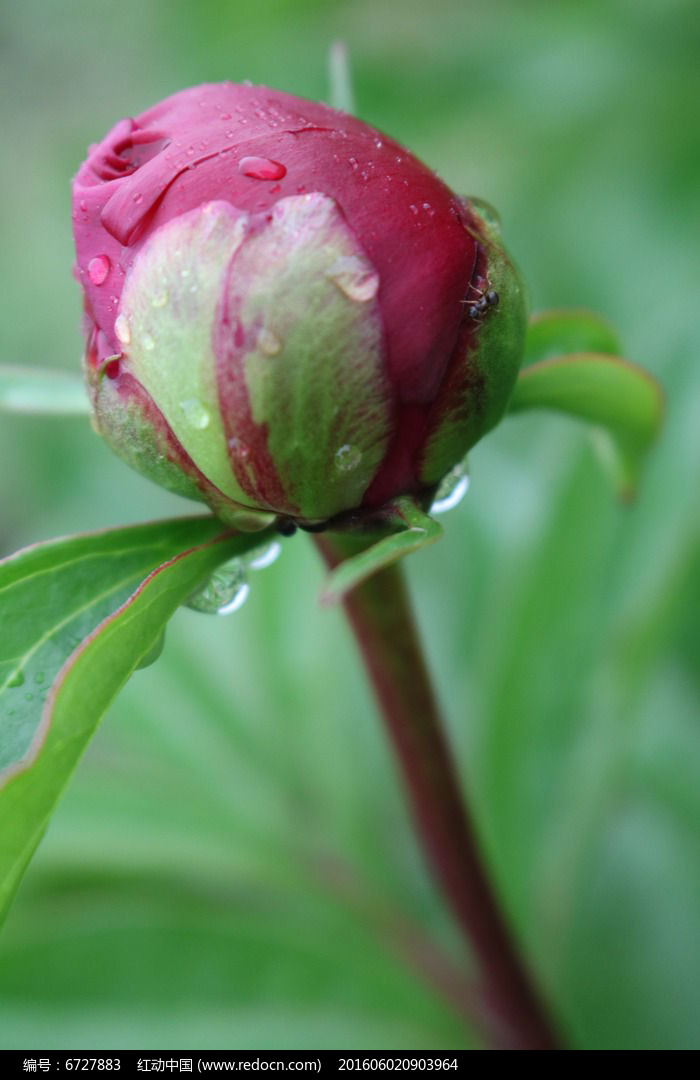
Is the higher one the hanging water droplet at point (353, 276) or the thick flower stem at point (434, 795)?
the hanging water droplet at point (353, 276)

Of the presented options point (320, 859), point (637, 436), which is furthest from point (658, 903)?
point (637, 436)

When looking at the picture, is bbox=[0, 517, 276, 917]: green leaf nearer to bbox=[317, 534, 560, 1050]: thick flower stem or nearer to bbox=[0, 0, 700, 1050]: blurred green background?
bbox=[317, 534, 560, 1050]: thick flower stem

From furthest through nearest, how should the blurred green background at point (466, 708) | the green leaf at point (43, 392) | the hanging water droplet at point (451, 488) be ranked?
the blurred green background at point (466, 708) → the green leaf at point (43, 392) → the hanging water droplet at point (451, 488)

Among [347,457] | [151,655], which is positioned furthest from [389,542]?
[151,655]

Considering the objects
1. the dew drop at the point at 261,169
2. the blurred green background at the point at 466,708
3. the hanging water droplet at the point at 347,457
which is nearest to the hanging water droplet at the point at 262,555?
the hanging water droplet at the point at 347,457

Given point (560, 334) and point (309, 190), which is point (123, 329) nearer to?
point (309, 190)

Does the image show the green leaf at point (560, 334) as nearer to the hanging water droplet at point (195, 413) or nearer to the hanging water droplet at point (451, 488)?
the hanging water droplet at point (451, 488)

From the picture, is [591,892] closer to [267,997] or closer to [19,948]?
[267,997]

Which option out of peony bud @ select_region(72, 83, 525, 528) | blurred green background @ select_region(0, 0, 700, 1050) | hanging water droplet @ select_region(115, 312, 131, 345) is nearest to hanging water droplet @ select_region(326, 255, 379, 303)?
peony bud @ select_region(72, 83, 525, 528)
